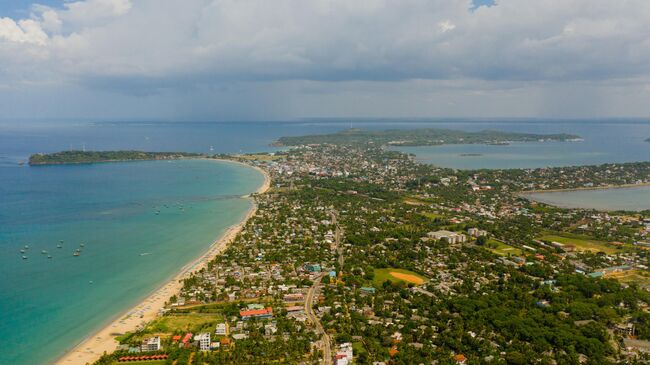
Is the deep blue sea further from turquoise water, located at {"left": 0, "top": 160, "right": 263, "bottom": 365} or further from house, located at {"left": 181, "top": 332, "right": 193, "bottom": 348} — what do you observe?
house, located at {"left": 181, "top": 332, "right": 193, "bottom": 348}

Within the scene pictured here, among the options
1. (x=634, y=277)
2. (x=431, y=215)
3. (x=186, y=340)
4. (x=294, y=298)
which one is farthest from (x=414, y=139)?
(x=186, y=340)

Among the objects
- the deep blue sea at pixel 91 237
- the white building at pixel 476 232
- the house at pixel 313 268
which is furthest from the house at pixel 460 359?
the white building at pixel 476 232

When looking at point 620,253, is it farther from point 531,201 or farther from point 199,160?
point 199,160

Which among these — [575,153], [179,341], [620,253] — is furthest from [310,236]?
[575,153]

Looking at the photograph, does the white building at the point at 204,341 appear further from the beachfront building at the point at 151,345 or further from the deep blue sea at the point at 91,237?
the deep blue sea at the point at 91,237

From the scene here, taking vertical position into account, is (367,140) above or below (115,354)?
above
